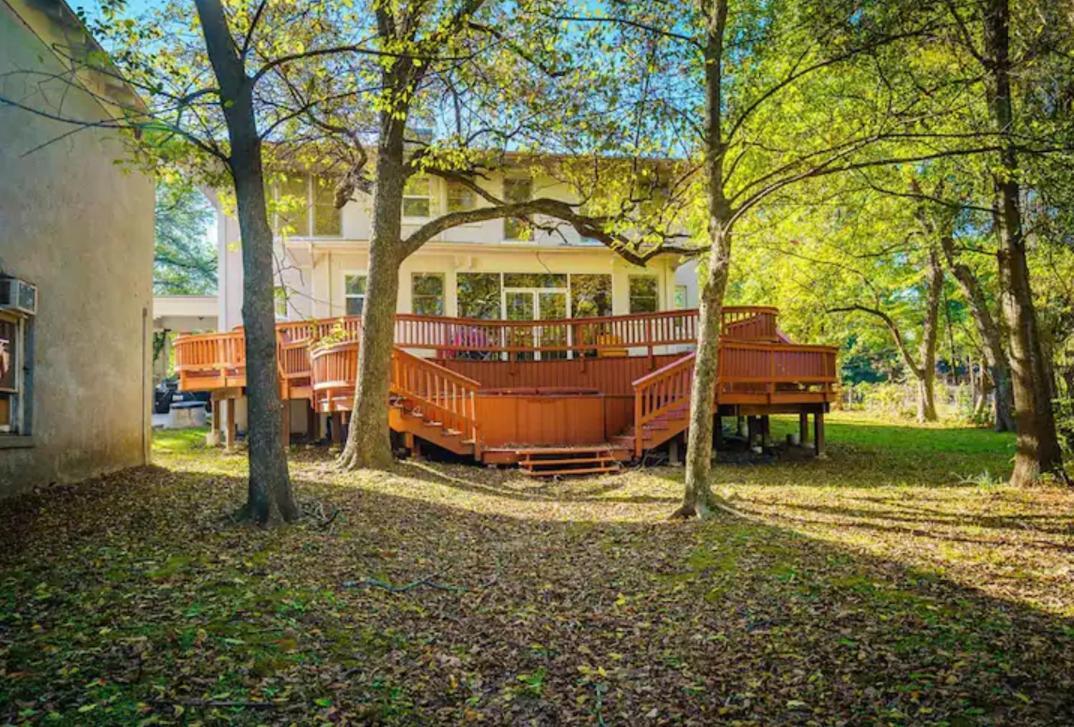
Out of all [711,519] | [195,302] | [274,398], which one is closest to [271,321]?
[274,398]

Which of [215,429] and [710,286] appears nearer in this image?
[710,286]

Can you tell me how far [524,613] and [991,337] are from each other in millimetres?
16871

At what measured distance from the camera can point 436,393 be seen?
11938 mm

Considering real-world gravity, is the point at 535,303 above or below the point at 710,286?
above

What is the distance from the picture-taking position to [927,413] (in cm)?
2262

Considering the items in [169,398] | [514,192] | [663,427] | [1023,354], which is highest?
[514,192]

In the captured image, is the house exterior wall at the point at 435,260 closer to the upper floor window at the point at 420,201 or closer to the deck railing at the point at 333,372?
the upper floor window at the point at 420,201

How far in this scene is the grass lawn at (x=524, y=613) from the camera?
332 cm

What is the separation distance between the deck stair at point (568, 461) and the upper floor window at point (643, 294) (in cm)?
755

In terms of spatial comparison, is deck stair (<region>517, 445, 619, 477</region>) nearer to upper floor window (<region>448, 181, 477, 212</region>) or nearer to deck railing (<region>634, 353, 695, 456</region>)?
deck railing (<region>634, 353, 695, 456</region>)

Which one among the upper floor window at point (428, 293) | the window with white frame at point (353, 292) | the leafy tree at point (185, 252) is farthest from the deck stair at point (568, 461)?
the leafy tree at point (185, 252)

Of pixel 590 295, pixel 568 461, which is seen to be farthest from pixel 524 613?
pixel 590 295

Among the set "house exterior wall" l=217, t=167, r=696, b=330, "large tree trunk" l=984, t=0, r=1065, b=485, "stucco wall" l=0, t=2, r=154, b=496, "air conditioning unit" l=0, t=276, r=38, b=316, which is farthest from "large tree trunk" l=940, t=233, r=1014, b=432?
"air conditioning unit" l=0, t=276, r=38, b=316

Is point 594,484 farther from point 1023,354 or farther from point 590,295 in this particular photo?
point 590,295
